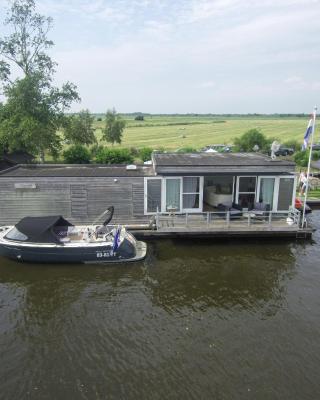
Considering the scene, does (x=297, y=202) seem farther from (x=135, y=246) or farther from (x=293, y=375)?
(x=293, y=375)

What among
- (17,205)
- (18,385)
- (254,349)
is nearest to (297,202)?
(254,349)

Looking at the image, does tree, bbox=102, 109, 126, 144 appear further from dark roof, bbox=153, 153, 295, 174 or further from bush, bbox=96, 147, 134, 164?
dark roof, bbox=153, 153, 295, 174

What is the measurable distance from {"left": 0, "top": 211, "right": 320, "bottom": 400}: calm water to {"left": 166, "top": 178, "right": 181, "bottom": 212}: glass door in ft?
8.89

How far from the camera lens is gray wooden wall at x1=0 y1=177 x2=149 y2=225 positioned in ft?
50.5

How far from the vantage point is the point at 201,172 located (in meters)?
15.4

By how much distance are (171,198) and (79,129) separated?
2079cm

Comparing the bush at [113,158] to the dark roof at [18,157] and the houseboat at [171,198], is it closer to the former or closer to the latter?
the dark roof at [18,157]

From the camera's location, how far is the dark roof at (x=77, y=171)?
16.1m

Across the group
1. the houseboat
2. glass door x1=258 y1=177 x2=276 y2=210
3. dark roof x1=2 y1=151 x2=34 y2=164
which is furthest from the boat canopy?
dark roof x1=2 y1=151 x2=34 y2=164

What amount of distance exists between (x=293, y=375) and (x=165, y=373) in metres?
2.99

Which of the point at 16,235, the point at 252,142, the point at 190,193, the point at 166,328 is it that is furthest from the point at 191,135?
the point at 166,328

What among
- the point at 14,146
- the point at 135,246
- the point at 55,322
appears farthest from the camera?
the point at 14,146

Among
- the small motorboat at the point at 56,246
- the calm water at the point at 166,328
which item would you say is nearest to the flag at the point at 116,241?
the small motorboat at the point at 56,246

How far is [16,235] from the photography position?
1316 centimetres
